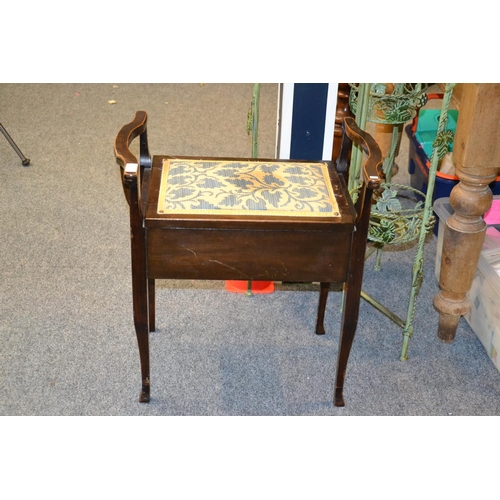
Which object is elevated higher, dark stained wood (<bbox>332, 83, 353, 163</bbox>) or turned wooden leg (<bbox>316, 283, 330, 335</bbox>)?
dark stained wood (<bbox>332, 83, 353, 163</bbox>)

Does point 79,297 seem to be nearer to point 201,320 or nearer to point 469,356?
point 201,320

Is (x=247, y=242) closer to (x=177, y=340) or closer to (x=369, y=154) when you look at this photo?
(x=369, y=154)

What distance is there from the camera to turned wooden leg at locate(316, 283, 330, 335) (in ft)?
6.43

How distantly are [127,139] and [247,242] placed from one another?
0.34 m

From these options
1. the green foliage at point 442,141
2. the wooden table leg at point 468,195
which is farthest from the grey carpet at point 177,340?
the green foliage at point 442,141

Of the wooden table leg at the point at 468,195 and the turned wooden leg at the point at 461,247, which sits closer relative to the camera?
the wooden table leg at the point at 468,195

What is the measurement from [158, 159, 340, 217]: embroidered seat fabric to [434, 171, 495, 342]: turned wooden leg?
366mm

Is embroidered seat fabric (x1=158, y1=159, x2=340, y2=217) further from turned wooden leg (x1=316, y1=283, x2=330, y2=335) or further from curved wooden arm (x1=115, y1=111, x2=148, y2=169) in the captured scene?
turned wooden leg (x1=316, y1=283, x2=330, y2=335)

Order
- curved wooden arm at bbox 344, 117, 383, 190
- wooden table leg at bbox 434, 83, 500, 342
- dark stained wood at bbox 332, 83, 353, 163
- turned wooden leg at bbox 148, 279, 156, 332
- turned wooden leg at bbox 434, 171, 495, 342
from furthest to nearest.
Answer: dark stained wood at bbox 332, 83, 353, 163, turned wooden leg at bbox 148, 279, 156, 332, turned wooden leg at bbox 434, 171, 495, 342, wooden table leg at bbox 434, 83, 500, 342, curved wooden arm at bbox 344, 117, 383, 190

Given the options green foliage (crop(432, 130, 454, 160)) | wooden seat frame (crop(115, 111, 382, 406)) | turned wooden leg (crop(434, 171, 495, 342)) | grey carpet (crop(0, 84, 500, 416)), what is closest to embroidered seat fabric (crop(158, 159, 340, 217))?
wooden seat frame (crop(115, 111, 382, 406))

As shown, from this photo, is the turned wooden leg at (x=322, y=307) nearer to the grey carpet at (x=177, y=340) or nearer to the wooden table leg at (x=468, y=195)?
the grey carpet at (x=177, y=340)

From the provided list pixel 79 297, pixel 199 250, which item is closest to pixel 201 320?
pixel 79 297

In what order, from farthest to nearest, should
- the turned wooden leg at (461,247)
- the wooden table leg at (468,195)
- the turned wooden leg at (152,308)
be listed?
1. the turned wooden leg at (152,308)
2. the turned wooden leg at (461,247)
3. the wooden table leg at (468,195)

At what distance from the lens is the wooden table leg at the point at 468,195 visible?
5.40 feet
